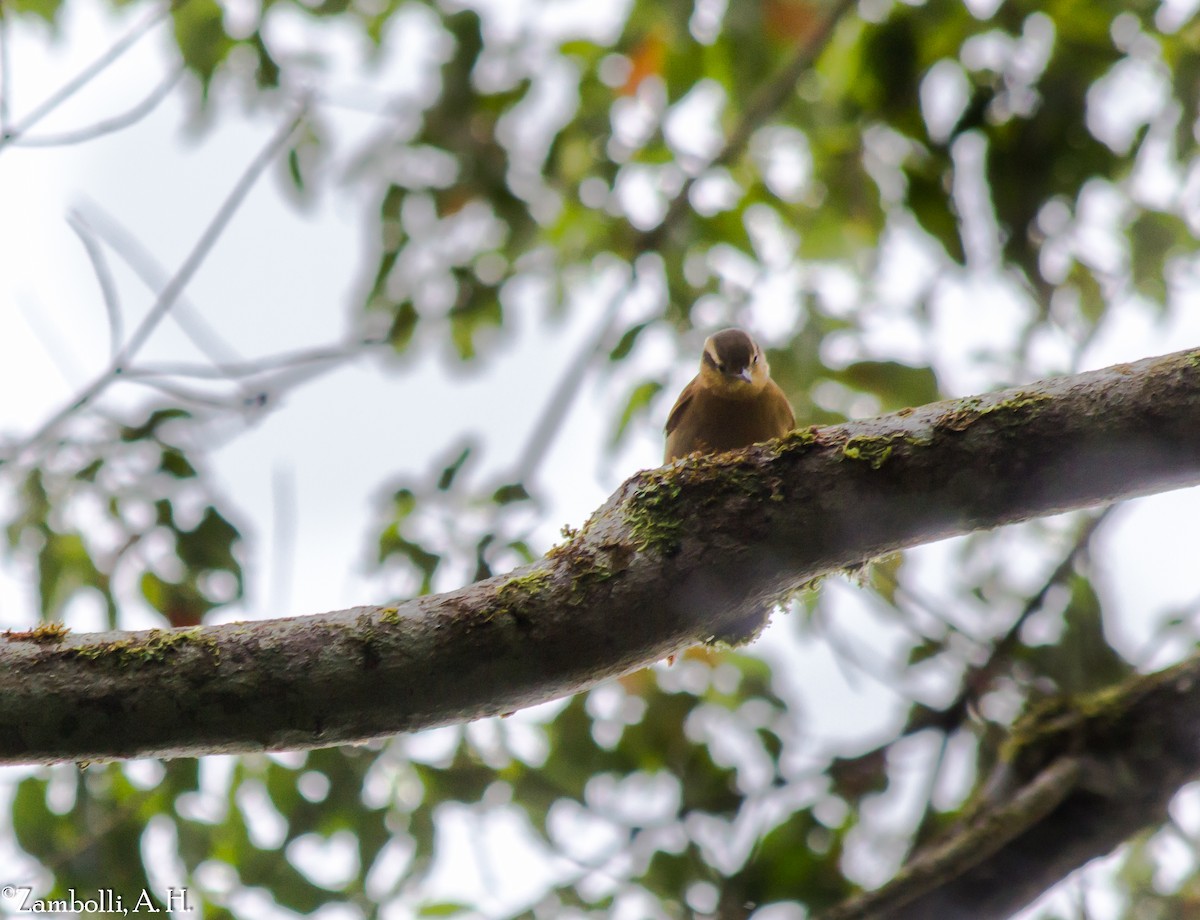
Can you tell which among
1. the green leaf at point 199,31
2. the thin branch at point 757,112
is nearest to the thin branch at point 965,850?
the thin branch at point 757,112

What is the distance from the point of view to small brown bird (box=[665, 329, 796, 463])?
12.4 feet

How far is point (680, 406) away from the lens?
13.4ft

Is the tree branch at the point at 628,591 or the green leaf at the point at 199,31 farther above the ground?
the green leaf at the point at 199,31

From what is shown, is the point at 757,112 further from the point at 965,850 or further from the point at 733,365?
the point at 965,850

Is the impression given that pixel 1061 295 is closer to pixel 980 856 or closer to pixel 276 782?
pixel 980 856

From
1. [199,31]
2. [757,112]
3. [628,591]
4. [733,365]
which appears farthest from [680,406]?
[199,31]

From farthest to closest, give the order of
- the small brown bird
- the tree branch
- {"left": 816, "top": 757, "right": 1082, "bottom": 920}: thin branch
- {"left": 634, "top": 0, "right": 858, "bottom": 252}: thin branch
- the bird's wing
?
{"left": 634, "top": 0, "right": 858, "bottom": 252}: thin branch → the bird's wing → the small brown bird → {"left": 816, "top": 757, "right": 1082, "bottom": 920}: thin branch → the tree branch

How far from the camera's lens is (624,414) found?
4684mm

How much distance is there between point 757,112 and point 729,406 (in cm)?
181

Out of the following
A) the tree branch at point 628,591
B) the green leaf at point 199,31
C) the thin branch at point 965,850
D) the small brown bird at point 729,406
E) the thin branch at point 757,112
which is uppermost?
the green leaf at point 199,31

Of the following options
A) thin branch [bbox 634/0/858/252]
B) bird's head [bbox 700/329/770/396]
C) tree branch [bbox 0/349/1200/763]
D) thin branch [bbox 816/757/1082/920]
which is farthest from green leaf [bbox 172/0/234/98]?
thin branch [bbox 816/757/1082/920]

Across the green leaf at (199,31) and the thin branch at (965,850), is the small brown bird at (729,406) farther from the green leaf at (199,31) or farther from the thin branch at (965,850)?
the green leaf at (199,31)

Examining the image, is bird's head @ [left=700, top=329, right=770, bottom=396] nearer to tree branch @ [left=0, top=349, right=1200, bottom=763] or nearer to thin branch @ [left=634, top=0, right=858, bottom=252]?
thin branch @ [left=634, top=0, right=858, bottom=252]

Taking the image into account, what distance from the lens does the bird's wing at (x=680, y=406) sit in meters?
4.04
